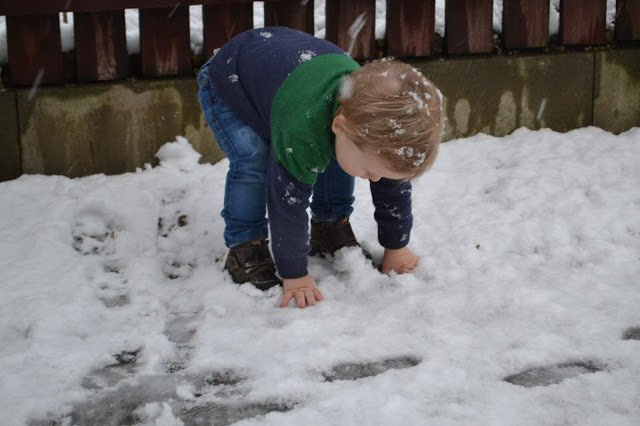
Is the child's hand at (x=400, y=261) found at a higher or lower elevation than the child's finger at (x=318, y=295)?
higher

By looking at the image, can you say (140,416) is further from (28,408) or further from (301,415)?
(301,415)

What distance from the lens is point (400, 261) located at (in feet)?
7.36

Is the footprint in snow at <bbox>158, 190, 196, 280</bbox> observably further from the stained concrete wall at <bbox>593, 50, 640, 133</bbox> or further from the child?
the stained concrete wall at <bbox>593, 50, 640, 133</bbox>

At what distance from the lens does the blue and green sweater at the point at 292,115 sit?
183cm

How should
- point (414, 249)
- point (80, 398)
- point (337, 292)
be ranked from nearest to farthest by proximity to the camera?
point (80, 398) → point (337, 292) → point (414, 249)

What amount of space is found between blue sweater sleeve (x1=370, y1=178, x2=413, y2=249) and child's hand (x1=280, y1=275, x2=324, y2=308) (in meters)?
0.31

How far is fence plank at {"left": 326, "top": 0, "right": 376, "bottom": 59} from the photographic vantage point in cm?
308

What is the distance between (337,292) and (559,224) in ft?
2.91

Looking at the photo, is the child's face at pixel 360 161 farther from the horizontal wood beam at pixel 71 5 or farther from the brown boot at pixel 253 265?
the horizontal wood beam at pixel 71 5

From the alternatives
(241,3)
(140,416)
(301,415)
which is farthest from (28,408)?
(241,3)

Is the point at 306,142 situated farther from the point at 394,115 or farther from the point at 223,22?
the point at 223,22

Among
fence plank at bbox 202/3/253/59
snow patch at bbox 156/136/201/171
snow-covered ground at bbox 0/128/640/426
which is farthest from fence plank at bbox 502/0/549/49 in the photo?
snow patch at bbox 156/136/201/171

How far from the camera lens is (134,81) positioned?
295 cm

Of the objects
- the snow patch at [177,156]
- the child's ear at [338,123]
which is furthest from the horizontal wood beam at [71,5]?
the child's ear at [338,123]
